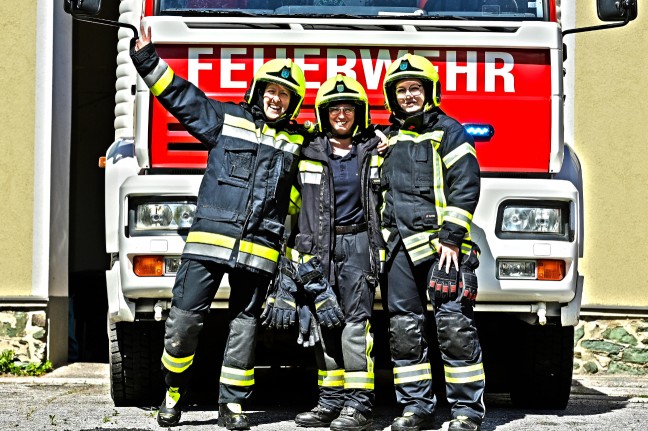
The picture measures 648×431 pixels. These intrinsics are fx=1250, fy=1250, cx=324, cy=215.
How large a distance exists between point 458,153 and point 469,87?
56 cm

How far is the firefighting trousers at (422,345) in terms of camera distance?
5.80 metres

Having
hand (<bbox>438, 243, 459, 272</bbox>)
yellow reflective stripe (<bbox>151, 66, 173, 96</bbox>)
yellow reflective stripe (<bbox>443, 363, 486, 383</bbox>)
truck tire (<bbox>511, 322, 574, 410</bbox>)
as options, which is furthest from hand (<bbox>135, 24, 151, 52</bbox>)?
truck tire (<bbox>511, 322, 574, 410</bbox>)

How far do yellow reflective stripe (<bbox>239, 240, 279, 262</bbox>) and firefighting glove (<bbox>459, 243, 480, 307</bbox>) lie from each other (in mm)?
874

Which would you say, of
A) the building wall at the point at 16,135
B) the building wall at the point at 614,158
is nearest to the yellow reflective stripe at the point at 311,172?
the building wall at the point at 16,135

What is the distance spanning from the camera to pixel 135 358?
21.5 ft

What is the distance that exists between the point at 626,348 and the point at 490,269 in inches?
123

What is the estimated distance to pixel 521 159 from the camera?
20.2 ft

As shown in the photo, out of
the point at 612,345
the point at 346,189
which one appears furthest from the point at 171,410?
the point at 612,345

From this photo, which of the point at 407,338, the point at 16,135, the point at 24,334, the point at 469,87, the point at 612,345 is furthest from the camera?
the point at 612,345

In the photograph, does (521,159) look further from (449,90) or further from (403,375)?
(403,375)

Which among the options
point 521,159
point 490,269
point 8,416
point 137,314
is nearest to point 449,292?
point 490,269

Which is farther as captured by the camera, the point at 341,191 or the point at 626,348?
the point at 626,348

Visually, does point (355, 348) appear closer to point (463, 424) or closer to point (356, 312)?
point (356, 312)

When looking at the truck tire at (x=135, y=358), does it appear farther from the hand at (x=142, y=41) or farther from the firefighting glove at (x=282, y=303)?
the hand at (x=142, y=41)
